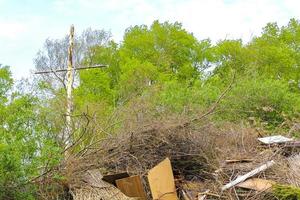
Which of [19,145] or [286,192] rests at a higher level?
[19,145]

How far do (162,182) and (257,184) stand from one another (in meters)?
1.61

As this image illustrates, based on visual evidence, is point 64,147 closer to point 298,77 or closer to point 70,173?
point 70,173

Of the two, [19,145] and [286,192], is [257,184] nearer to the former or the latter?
[286,192]

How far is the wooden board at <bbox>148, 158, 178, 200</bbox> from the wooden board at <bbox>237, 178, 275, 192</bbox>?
1.20 meters

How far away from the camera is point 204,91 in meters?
15.5

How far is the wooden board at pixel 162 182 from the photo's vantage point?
313 inches

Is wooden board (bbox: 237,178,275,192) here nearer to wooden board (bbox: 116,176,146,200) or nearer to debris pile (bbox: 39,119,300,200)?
debris pile (bbox: 39,119,300,200)

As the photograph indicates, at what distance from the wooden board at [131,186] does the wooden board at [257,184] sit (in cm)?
168

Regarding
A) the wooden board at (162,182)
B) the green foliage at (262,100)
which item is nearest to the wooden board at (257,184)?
the wooden board at (162,182)

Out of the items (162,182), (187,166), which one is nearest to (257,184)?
(162,182)

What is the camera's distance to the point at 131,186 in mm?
8008

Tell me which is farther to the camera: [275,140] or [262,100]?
[262,100]

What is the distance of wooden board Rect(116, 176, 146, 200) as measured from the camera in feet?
26.3

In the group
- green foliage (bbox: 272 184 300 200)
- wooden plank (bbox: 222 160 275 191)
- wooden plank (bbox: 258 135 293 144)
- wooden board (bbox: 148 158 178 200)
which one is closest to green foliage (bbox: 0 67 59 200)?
wooden board (bbox: 148 158 178 200)
